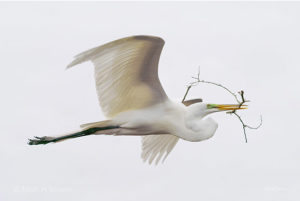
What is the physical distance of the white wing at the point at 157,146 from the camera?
13219 millimetres

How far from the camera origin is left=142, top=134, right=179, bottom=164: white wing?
520 inches

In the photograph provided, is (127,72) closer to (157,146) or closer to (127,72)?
(127,72)

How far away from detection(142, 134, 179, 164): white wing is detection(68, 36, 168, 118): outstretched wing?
133cm

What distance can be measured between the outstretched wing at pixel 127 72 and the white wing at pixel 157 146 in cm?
133

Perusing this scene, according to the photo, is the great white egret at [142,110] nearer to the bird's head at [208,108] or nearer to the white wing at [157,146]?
the bird's head at [208,108]

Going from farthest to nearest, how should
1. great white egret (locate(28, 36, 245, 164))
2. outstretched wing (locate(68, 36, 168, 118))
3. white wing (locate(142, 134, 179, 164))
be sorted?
white wing (locate(142, 134, 179, 164)) → great white egret (locate(28, 36, 245, 164)) → outstretched wing (locate(68, 36, 168, 118))

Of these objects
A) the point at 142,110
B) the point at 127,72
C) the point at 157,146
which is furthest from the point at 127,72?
the point at 157,146

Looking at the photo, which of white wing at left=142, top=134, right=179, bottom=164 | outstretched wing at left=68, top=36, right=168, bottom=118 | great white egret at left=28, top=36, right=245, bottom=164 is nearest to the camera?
outstretched wing at left=68, top=36, right=168, bottom=118

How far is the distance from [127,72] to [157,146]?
6.79 ft

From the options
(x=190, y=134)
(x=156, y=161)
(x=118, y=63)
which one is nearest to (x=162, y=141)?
(x=156, y=161)

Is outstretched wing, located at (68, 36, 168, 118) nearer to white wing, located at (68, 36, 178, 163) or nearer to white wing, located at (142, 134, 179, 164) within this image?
white wing, located at (68, 36, 178, 163)

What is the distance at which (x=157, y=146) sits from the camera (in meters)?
13.3

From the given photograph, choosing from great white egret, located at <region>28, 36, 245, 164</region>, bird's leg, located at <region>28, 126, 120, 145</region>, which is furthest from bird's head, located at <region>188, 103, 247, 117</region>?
bird's leg, located at <region>28, 126, 120, 145</region>

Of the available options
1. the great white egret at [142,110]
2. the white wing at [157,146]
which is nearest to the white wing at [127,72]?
the great white egret at [142,110]
